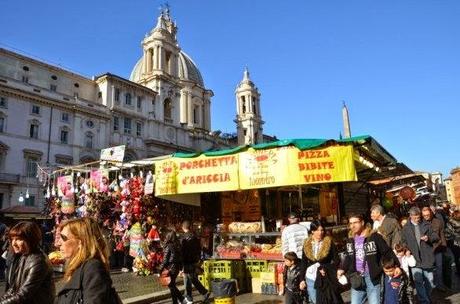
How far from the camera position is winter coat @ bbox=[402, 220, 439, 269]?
7059 millimetres

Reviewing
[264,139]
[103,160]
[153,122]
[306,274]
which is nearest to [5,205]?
[153,122]

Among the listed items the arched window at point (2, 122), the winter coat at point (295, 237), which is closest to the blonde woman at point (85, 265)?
the winter coat at point (295, 237)

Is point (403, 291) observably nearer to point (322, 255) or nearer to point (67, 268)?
point (322, 255)

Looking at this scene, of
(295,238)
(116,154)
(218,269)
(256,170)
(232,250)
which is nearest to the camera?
(295,238)

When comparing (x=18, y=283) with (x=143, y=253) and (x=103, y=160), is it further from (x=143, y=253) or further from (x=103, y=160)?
(x=103, y=160)

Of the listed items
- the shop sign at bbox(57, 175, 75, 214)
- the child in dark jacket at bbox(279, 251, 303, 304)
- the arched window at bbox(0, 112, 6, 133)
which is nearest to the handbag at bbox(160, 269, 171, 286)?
the child in dark jacket at bbox(279, 251, 303, 304)

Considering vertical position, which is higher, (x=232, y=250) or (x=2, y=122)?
(x=2, y=122)

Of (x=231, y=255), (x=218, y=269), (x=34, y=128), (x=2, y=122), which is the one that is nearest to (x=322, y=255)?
(x=218, y=269)

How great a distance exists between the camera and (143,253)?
12859mm

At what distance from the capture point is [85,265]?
8.92 feet

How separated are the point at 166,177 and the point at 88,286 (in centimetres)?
908

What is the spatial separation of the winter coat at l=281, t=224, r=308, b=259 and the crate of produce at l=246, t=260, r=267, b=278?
82.3 inches

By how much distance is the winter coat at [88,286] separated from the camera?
263cm

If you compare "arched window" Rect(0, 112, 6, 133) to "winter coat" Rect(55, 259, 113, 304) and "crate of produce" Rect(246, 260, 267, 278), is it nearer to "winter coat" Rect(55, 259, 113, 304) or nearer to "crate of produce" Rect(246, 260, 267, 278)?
"crate of produce" Rect(246, 260, 267, 278)
